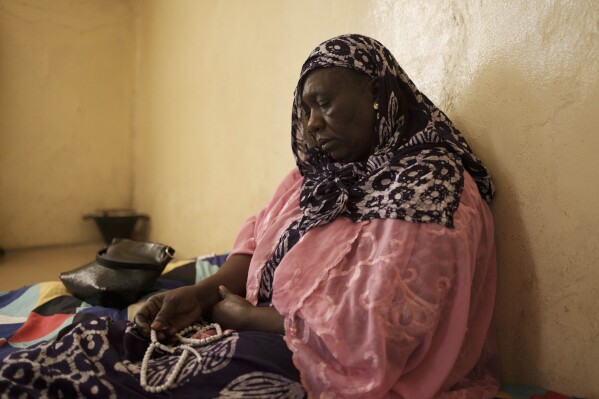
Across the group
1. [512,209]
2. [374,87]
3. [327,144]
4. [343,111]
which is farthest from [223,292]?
[512,209]

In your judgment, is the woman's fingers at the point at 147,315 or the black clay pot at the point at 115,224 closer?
the woman's fingers at the point at 147,315

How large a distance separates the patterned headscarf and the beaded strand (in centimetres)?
25

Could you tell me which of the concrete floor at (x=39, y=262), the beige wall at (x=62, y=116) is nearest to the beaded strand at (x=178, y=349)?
the concrete floor at (x=39, y=262)

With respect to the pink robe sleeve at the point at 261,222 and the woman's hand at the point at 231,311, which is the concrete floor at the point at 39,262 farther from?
the woman's hand at the point at 231,311

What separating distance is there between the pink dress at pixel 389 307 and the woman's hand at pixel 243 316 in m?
0.06

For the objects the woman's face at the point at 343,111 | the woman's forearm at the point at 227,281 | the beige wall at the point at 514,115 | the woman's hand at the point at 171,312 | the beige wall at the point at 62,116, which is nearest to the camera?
the beige wall at the point at 514,115

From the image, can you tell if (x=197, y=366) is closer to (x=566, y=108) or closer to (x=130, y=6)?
(x=566, y=108)

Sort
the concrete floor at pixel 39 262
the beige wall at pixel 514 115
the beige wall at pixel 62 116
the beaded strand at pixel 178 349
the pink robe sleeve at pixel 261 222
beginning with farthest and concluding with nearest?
the beige wall at pixel 62 116 → the concrete floor at pixel 39 262 → the pink robe sleeve at pixel 261 222 → the beige wall at pixel 514 115 → the beaded strand at pixel 178 349

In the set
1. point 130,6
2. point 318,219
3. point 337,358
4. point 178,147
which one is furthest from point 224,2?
point 337,358

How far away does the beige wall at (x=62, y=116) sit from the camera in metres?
4.04

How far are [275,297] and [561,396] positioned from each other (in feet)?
2.47

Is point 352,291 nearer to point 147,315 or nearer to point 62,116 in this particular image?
point 147,315

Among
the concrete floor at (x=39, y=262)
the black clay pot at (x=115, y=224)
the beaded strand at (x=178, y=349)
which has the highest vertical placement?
the beaded strand at (x=178, y=349)

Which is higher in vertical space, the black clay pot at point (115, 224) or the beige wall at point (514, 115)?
the beige wall at point (514, 115)
